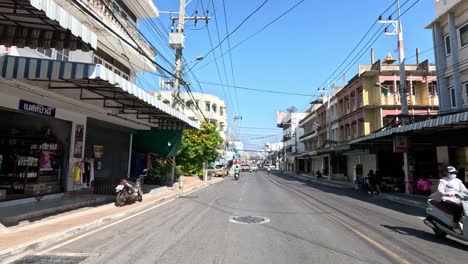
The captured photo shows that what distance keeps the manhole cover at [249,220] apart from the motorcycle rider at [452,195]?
15.9 ft

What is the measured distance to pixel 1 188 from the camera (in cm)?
1237

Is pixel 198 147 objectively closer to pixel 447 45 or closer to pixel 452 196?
pixel 447 45

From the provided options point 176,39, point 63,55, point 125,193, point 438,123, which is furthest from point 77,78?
point 438,123

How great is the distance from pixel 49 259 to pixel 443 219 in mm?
8609

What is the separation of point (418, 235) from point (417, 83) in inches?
1221

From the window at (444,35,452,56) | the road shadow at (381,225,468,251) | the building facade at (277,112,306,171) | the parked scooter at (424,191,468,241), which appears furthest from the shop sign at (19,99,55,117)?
the building facade at (277,112,306,171)

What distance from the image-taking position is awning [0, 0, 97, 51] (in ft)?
21.9

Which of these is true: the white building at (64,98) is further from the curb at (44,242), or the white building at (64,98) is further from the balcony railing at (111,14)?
the curb at (44,242)

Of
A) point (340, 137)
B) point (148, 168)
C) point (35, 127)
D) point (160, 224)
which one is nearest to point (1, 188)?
point (35, 127)

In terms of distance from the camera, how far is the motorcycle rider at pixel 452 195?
8.10m

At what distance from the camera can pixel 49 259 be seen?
21.5ft

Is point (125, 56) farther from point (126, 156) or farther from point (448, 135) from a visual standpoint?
point (448, 135)

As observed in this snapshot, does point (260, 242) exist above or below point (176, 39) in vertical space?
below

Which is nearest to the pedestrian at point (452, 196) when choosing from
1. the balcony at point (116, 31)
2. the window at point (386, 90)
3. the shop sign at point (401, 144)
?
the balcony at point (116, 31)
